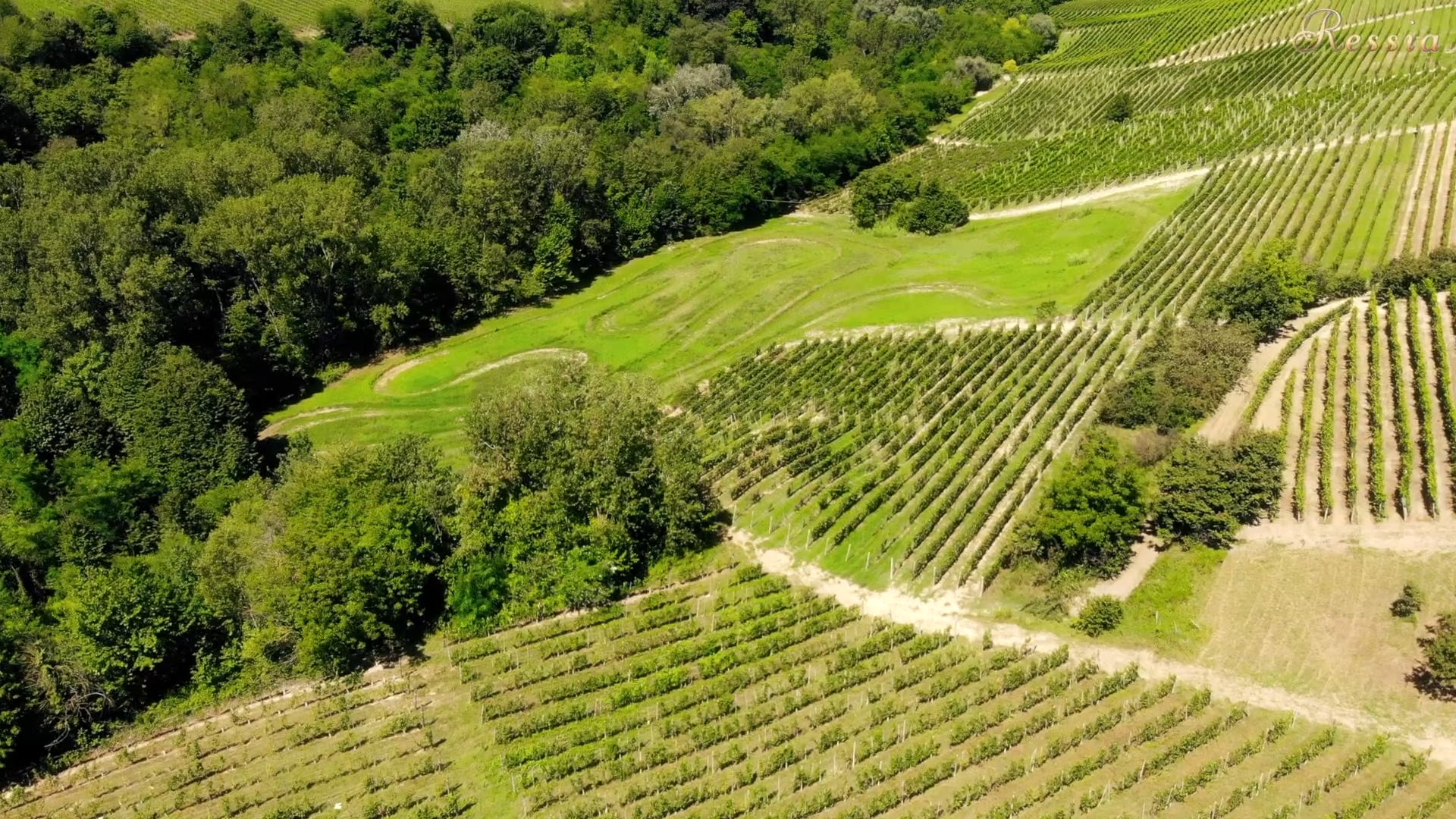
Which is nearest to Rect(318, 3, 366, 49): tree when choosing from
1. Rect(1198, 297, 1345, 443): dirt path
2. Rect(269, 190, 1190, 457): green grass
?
Rect(269, 190, 1190, 457): green grass

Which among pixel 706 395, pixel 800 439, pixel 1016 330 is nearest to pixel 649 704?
pixel 800 439

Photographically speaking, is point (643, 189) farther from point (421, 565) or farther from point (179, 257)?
point (421, 565)

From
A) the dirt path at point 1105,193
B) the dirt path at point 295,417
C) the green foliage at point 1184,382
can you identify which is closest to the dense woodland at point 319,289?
the dirt path at point 295,417

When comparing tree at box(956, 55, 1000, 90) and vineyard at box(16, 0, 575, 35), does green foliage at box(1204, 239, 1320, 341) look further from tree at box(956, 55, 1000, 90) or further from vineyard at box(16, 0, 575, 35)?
vineyard at box(16, 0, 575, 35)

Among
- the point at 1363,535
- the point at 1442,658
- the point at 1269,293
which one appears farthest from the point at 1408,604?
the point at 1269,293

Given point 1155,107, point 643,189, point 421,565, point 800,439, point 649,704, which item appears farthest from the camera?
point 1155,107

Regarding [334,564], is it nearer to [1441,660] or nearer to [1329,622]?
[1329,622]

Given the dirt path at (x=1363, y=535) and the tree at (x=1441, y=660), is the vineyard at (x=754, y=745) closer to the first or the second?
the tree at (x=1441, y=660)
